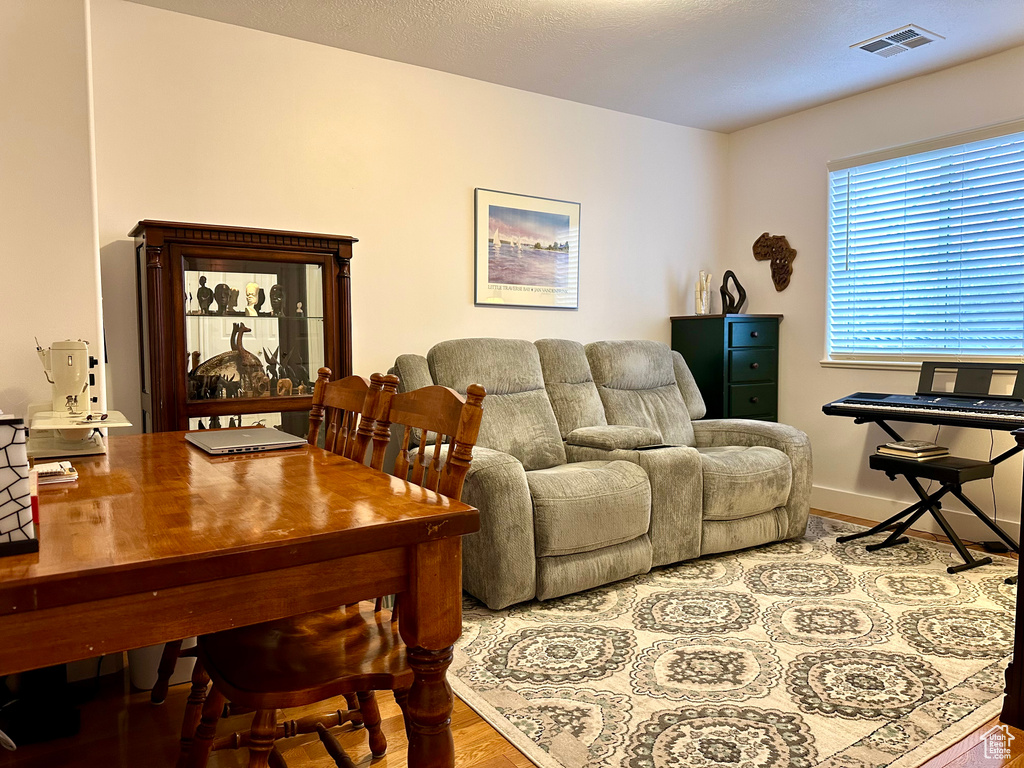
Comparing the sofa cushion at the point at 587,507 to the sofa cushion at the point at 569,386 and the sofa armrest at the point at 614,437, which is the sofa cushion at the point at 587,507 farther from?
the sofa cushion at the point at 569,386

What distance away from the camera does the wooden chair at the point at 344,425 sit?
175 centimetres

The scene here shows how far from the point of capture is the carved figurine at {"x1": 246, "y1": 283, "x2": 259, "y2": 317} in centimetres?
303

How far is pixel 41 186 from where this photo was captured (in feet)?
6.80

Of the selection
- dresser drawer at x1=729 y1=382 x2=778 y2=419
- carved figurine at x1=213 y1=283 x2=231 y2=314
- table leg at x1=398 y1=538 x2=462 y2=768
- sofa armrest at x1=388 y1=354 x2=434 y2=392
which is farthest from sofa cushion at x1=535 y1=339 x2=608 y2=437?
table leg at x1=398 y1=538 x2=462 y2=768

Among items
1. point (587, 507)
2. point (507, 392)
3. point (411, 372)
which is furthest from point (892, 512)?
point (411, 372)

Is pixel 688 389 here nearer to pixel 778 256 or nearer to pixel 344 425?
pixel 778 256

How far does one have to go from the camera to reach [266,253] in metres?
3.01

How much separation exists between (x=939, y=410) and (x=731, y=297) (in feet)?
5.97

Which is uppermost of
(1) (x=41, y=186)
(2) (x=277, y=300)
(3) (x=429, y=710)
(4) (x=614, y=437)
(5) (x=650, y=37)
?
(5) (x=650, y=37)

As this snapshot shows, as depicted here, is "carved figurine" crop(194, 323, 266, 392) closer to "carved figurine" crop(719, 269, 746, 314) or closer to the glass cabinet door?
the glass cabinet door

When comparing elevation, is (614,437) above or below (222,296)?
below

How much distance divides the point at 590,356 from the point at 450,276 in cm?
93

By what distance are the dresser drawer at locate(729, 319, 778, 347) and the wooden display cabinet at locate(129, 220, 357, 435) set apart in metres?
2.53

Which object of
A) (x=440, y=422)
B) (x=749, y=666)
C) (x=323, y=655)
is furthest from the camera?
(x=749, y=666)
